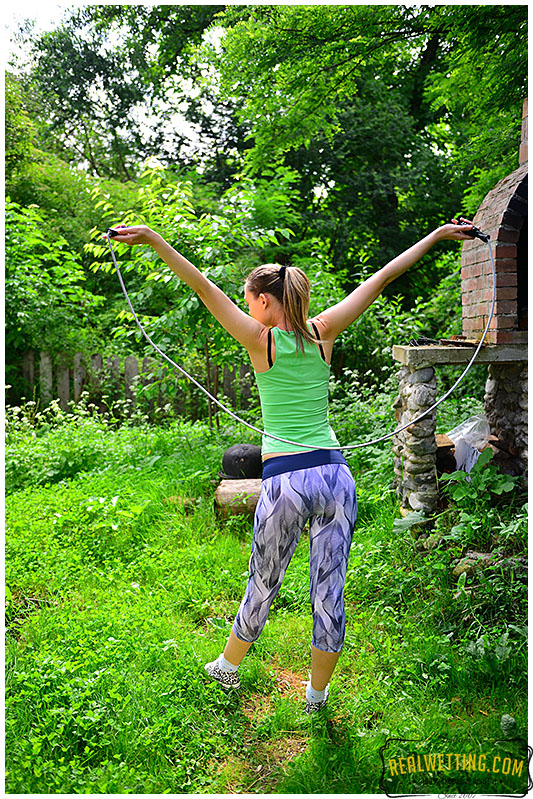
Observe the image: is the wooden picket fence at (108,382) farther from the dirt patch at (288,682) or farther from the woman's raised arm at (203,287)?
the woman's raised arm at (203,287)

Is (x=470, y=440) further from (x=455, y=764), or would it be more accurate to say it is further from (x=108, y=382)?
(x=108, y=382)

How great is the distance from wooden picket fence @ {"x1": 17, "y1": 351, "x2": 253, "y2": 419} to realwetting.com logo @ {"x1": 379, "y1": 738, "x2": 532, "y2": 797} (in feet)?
16.7

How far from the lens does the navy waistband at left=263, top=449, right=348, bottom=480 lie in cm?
237

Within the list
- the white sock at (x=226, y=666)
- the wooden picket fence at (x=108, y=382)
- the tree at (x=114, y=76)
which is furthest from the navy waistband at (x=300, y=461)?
the tree at (x=114, y=76)

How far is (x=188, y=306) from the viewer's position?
543cm

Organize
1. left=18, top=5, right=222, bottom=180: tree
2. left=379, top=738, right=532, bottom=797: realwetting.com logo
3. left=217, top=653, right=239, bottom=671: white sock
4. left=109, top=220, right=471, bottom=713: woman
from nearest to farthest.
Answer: left=379, top=738, right=532, bottom=797: realwetting.com logo
left=109, top=220, right=471, bottom=713: woman
left=217, top=653, right=239, bottom=671: white sock
left=18, top=5, right=222, bottom=180: tree

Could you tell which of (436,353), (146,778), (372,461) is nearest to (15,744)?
(146,778)

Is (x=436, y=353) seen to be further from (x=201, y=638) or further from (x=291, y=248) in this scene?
(x=291, y=248)

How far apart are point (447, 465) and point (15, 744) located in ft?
9.40

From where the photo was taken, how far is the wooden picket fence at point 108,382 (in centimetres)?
729

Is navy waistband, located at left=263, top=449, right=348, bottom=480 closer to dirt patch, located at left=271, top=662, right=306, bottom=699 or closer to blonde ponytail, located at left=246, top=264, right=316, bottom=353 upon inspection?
blonde ponytail, located at left=246, top=264, right=316, bottom=353

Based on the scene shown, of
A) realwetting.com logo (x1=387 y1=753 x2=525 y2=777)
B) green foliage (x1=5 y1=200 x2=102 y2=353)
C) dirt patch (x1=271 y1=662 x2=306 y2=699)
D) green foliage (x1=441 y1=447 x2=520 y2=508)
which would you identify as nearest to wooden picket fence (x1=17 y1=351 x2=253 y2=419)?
green foliage (x1=5 y1=200 x2=102 y2=353)

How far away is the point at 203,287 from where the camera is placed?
226cm

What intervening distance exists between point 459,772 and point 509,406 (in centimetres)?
242
